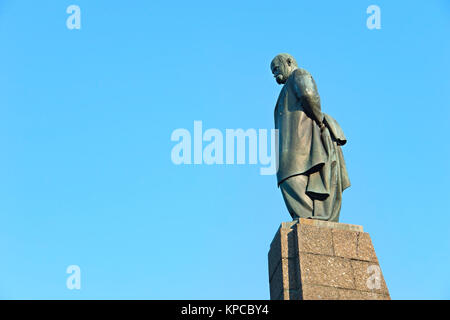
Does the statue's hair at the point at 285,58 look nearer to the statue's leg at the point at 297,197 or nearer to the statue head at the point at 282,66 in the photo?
the statue head at the point at 282,66

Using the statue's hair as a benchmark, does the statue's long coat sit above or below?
below

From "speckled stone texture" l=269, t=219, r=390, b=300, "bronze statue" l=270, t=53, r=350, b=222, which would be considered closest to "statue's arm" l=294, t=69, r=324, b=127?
"bronze statue" l=270, t=53, r=350, b=222

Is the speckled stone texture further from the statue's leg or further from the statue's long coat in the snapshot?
the statue's long coat

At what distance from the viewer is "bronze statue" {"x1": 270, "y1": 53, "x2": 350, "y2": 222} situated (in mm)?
11352

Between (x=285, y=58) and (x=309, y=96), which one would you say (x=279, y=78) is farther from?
(x=309, y=96)

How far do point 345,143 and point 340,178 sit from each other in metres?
0.88

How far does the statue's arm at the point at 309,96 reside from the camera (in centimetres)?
1190

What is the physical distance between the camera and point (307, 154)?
1168 centimetres

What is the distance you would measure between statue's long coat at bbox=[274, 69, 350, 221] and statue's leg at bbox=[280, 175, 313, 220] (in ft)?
0.25

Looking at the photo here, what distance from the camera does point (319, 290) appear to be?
32.4 ft

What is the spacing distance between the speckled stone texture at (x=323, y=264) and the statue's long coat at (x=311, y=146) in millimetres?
576
